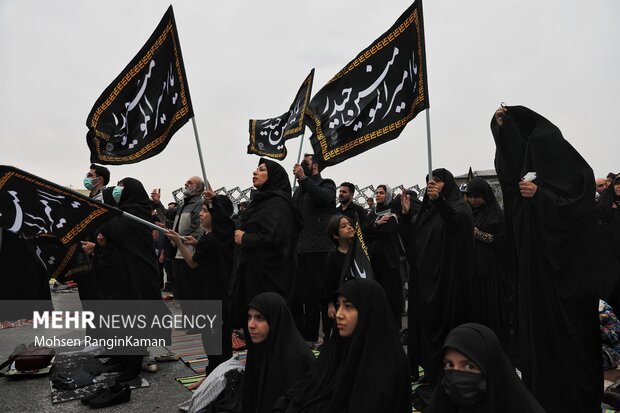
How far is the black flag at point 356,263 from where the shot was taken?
370 cm

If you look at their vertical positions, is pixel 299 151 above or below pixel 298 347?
above

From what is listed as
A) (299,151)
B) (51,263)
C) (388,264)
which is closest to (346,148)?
(299,151)

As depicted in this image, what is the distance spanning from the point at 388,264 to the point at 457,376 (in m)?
3.88

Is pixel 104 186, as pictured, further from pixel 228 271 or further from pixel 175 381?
pixel 175 381

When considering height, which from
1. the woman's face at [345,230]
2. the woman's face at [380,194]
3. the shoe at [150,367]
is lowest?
the shoe at [150,367]

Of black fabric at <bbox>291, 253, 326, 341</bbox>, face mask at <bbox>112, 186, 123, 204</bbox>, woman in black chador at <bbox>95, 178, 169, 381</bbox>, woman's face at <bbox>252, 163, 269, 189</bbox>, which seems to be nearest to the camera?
woman's face at <bbox>252, 163, 269, 189</bbox>

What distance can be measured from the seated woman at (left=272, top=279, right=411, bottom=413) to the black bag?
3.16 m

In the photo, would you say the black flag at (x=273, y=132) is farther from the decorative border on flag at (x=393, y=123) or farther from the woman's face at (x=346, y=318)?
the woman's face at (x=346, y=318)

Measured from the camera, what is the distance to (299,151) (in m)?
5.95

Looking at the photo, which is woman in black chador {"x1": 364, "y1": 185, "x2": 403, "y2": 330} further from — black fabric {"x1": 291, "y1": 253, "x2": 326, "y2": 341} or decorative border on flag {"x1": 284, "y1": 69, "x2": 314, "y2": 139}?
decorative border on flag {"x1": 284, "y1": 69, "x2": 314, "y2": 139}

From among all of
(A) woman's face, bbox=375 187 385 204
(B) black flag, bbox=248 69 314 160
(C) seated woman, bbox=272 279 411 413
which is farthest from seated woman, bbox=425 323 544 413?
(A) woman's face, bbox=375 187 385 204

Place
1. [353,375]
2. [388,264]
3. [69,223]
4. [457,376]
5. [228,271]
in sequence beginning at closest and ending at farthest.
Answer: [457,376], [353,375], [69,223], [228,271], [388,264]

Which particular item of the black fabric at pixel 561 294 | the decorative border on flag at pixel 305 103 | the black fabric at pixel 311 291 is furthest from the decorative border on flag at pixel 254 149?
the black fabric at pixel 561 294

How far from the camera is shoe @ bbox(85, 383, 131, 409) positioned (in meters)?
4.05
